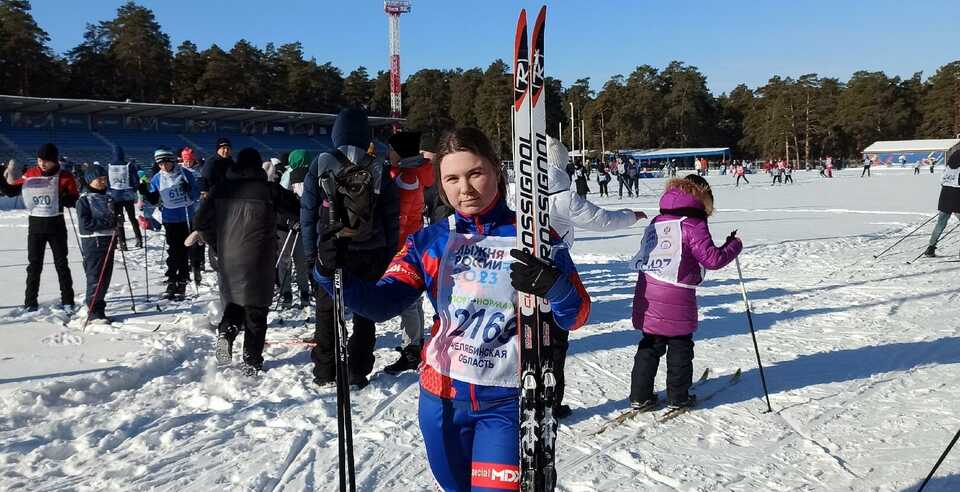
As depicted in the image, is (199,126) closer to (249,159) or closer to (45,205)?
(45,205)

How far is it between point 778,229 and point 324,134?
47499 mm

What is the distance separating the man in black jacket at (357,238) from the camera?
4.02 m

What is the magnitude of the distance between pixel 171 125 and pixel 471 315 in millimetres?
50104

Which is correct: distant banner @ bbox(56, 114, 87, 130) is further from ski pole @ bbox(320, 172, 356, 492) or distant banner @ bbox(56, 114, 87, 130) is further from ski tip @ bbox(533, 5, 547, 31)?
ski tip @ bbox(533, 5, 547, 31)

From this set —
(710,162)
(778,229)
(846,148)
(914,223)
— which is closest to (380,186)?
(778,229)

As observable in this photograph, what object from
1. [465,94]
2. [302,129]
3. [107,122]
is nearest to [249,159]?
[107,122]

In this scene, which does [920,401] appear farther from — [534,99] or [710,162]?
[710,162]

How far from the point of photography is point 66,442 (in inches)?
148

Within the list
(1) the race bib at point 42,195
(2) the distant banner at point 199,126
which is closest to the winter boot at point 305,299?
(1) the race bib at point 42,195

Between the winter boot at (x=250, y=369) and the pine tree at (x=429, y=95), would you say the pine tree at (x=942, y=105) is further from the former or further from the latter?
the winter boot at (x=250, y=369)

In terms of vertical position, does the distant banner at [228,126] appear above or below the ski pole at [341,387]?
above

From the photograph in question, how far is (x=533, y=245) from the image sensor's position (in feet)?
6.86

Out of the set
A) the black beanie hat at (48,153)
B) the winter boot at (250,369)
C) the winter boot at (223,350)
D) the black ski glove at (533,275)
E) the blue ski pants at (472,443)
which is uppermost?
the black beanie hat at (48,153)

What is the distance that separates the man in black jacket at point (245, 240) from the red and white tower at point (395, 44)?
57.5 metres
